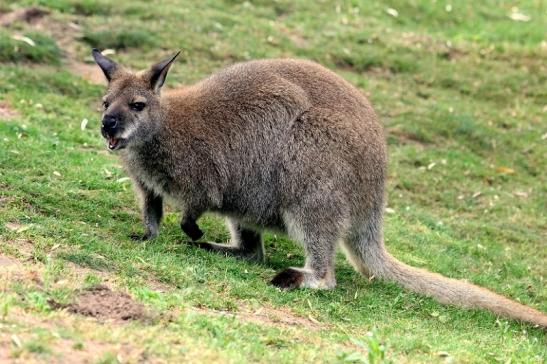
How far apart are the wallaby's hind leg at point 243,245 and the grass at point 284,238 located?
238 mm

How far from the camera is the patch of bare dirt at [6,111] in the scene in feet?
37.0

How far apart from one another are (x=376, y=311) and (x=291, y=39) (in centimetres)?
908

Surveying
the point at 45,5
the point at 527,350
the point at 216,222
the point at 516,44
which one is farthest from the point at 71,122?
the point at 516,44

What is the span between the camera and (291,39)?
52.6 ft

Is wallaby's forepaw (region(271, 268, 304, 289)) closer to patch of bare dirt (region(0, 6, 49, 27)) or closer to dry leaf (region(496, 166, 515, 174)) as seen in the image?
dry leaf (region(496, 166, 515, 174))

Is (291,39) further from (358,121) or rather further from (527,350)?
(527,350)

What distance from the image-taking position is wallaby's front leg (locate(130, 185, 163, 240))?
8492 millimetres

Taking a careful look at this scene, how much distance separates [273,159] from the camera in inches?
328

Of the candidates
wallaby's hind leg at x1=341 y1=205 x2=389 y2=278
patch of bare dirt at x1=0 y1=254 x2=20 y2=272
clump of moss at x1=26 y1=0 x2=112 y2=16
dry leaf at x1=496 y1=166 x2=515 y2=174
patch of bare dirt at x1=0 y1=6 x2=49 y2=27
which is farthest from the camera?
clump of moss at x1=26 y1=0 x2=112 y2=16

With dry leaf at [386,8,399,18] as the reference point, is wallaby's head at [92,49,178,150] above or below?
above

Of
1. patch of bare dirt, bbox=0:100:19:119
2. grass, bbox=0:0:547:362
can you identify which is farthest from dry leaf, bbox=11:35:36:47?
patch of bare dirt, bbox=0:100:19:119

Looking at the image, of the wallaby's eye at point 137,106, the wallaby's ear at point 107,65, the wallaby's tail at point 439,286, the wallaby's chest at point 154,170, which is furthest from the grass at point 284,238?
the wallaby's ear at point 107,65

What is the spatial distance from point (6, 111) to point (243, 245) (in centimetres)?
429

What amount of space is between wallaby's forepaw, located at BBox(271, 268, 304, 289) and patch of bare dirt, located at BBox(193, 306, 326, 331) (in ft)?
2.13
